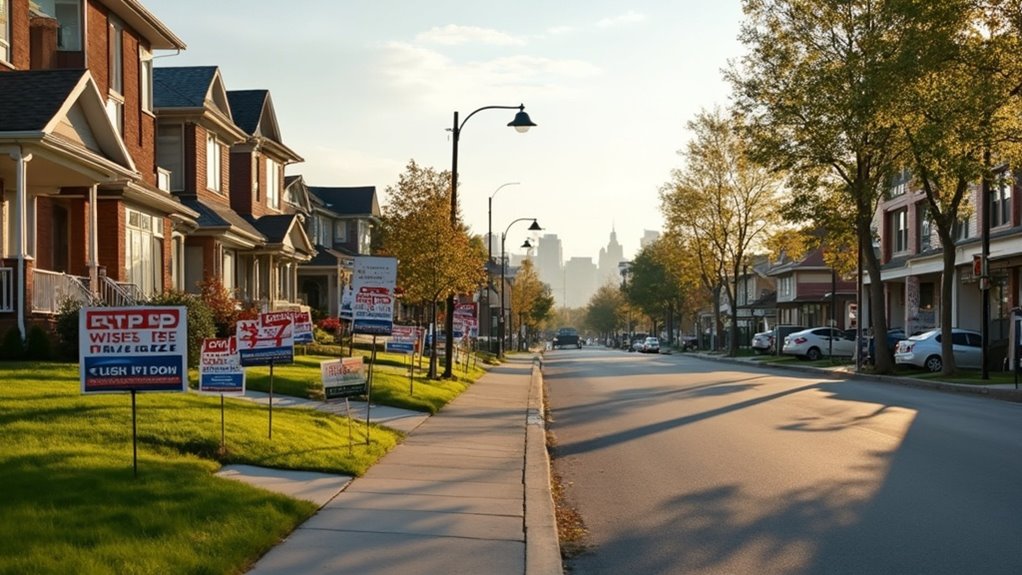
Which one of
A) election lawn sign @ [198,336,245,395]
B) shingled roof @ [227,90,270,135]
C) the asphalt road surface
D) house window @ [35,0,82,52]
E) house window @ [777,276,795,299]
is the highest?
shingled roof @ [227,90,270,135]

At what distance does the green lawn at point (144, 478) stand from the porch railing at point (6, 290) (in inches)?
188

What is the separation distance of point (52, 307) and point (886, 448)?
15.4 meters

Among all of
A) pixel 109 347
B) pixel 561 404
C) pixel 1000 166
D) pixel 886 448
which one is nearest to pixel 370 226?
pixel 1000 166

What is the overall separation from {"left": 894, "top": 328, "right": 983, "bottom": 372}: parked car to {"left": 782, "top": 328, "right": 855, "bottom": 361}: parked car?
38.8 ft

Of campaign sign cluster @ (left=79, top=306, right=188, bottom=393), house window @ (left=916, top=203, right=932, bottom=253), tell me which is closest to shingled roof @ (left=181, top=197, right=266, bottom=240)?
campaign sign cluster @ (left=79, top=306, right=188, bottom=393)

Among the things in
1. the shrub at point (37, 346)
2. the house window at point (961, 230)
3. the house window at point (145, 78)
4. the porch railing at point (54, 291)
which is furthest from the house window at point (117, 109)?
the house window at point (961, 230)

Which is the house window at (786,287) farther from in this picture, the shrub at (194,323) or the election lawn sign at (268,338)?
the election lawn sign at (268,338)

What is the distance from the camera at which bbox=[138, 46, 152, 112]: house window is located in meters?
28.9

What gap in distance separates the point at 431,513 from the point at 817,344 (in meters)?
45.1

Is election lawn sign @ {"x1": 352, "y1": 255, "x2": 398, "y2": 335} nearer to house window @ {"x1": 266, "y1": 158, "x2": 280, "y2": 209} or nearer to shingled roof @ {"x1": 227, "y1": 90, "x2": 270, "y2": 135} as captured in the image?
shingled roof @ {"x1": 227, "y1": 90, "x2": 270, "y2": 135}

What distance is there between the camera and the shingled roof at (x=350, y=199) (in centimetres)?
6450

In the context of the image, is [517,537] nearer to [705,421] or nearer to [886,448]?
[886,448]

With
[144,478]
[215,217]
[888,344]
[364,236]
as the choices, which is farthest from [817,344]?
[144,478]

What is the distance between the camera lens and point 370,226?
67.4 meters
